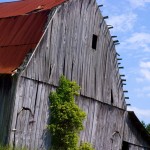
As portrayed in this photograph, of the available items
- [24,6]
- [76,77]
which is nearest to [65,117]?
[76,77]

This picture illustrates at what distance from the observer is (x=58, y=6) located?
23.2 metres

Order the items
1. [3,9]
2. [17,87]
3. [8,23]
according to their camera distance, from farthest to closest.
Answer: [3,9], [8,23], [17,87]

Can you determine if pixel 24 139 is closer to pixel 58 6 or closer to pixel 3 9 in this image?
pixel 58 6

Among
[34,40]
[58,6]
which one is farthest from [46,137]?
[58,6]

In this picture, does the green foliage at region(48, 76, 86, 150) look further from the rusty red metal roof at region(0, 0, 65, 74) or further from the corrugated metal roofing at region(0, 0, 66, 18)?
the corrugated metal roofing at region(0, 0, 66, 18)

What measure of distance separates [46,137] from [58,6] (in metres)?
6.09

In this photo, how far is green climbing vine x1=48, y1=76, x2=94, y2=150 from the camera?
22641mm

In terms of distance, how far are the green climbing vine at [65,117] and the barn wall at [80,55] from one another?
1.78 ft

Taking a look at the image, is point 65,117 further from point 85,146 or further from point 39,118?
point 85,146

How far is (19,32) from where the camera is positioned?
A: 931 inches

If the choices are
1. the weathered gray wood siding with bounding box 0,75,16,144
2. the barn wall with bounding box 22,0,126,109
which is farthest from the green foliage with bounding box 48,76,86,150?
the weathered gray wood siding with bounding box 0,75,16,144

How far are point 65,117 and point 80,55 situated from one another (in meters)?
3.41

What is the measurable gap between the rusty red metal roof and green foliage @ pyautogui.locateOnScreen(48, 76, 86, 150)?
2276 mm

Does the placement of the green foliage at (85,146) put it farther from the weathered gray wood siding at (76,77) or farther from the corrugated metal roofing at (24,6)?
the corrugated metal roofing at (24,6)
